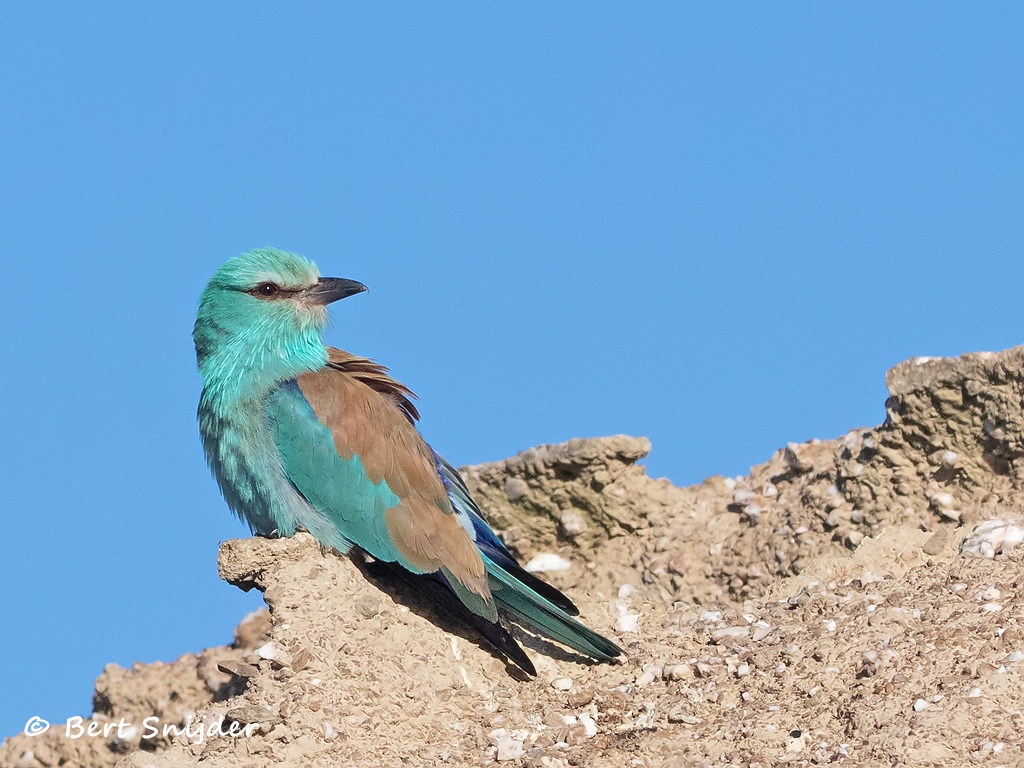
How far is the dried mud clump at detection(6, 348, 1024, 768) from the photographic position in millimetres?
4973

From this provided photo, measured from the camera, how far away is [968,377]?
615cm

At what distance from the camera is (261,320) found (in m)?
6.68

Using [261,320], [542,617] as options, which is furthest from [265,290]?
[542,617]

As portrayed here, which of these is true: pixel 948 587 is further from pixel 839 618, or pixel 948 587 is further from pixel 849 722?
pixel 849 722

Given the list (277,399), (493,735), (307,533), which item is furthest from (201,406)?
(493,735)

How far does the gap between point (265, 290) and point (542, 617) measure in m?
2.10

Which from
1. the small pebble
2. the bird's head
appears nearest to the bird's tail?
the small pebble

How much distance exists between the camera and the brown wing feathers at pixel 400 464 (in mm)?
5977

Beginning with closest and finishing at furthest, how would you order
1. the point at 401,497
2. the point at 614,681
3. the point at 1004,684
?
the point at 1004,684 < the point at 614,681 < the point at 401,497

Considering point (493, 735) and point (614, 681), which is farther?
point (614, 681)

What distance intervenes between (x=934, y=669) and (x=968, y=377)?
162 centimetres

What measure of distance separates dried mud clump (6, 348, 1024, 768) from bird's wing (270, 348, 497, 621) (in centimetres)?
21

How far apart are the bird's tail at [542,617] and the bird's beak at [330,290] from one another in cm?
164

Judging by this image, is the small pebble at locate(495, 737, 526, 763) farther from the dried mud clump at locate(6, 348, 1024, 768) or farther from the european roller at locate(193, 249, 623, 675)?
the european roller at locate(193, 249, 623, 675)
